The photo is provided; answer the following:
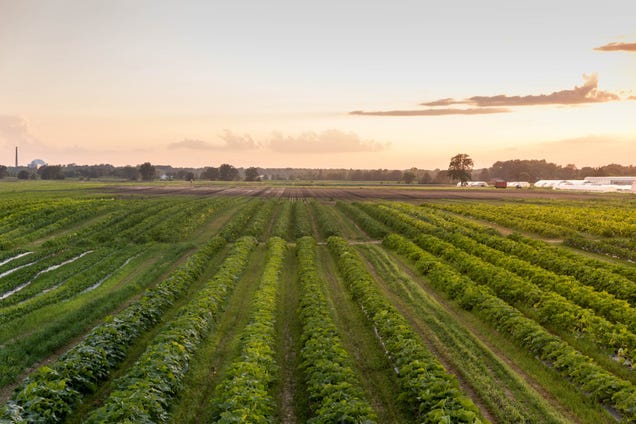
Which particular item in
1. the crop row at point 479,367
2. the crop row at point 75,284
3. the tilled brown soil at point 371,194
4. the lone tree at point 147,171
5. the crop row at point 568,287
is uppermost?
the lone tree at point 147,171

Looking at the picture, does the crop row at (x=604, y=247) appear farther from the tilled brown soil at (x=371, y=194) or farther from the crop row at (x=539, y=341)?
the tilled brown soil at (x=371, y=194)

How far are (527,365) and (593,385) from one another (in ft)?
7.61

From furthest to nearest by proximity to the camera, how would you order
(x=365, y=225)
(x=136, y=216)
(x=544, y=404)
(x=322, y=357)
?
(x=136, y=216)
(x=365, y=225)
(x=322, y=357)
(x=544, y=404)

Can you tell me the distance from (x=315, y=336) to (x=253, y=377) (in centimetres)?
319

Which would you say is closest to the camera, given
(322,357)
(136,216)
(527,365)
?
(322,357)

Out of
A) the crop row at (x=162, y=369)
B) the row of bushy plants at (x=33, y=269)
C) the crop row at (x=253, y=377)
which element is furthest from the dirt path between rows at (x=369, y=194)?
the crop row at (x=253, y=377)

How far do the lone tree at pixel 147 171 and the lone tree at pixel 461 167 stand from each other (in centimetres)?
13775

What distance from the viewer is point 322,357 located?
12.6m

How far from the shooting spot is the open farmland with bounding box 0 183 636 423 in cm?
1102

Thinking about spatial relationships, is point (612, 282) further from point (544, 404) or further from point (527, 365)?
point (544, 404)

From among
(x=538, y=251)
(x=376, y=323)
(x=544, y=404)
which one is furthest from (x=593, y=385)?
(x=538, y=251)

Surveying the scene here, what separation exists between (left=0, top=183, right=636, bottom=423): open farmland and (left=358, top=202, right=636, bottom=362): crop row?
0.09 meters

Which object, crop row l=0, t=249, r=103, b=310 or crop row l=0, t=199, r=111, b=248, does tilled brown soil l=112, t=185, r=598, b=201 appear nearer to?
crop row l=0, t=199, r=111, b=248

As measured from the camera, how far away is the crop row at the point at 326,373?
32.2ft
